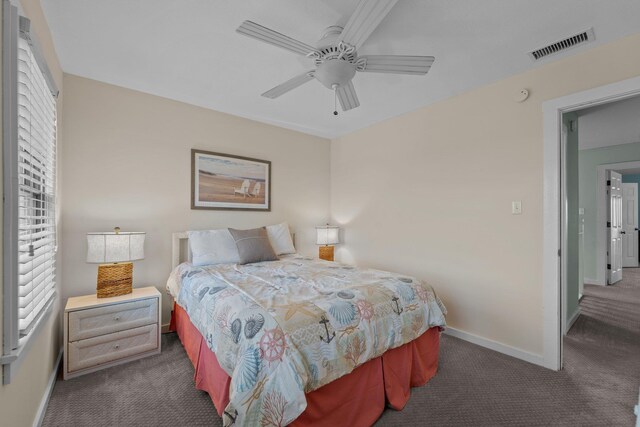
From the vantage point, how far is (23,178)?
1.40m

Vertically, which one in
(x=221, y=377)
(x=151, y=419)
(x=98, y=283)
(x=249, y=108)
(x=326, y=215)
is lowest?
(x=151, y=419)

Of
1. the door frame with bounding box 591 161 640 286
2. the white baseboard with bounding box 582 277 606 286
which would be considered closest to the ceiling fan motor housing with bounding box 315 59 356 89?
the door frame with bounding box 591 161 640 286

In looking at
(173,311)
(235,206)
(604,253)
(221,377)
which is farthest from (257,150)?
(604,253)

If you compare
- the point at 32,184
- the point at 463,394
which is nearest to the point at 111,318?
the point at 32,184

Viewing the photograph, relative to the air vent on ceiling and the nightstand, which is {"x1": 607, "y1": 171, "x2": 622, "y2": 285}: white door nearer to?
the air vent on ceiling

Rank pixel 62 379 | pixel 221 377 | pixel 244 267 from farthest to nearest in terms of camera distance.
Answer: pixel 244 267
pixel 62 379
pixel 221 377

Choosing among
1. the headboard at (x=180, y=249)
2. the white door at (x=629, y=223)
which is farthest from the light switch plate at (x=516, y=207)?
the white door at (x=629, y=223)

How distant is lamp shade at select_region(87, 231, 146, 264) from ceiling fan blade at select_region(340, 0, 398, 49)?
2.33m

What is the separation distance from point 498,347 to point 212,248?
2.93 metres

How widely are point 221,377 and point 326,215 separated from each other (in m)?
3.16

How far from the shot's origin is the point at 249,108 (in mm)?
3463

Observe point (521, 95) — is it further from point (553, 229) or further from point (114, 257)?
point (114, 257)

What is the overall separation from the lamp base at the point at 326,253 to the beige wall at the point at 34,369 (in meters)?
2.79

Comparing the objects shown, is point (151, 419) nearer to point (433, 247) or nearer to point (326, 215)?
point (433, 247)
